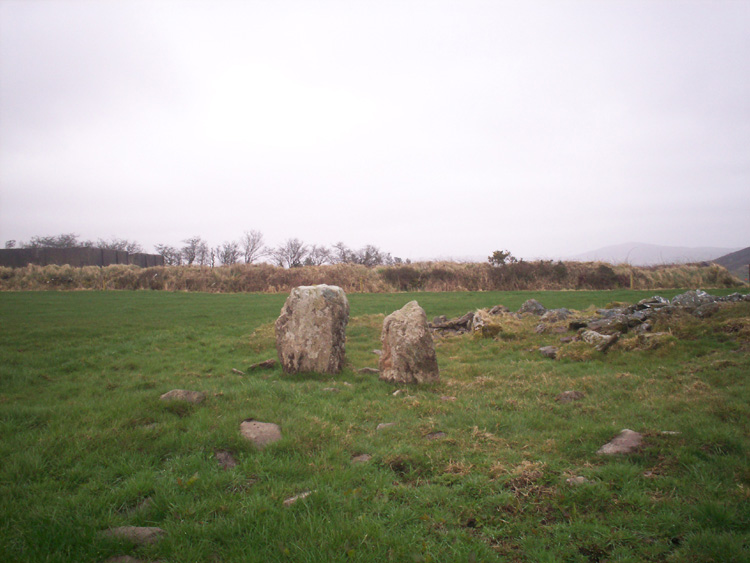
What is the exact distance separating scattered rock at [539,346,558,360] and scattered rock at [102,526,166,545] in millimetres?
9322

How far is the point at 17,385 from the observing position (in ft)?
27.8

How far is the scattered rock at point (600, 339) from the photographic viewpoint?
33.5ft

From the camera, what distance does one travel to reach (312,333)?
912 cm

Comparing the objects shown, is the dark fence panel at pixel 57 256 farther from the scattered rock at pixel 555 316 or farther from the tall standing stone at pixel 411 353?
the tall standing stone at pixel 411 353

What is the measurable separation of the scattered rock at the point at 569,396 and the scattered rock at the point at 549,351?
11.3ft

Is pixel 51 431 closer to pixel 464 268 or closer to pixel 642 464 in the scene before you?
pixel 642 464

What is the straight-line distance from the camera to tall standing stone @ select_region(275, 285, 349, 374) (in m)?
9.09

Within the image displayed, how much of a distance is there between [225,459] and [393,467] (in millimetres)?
1901

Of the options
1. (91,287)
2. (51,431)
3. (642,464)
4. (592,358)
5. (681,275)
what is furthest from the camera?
(91,287)

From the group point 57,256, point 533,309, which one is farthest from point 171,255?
point 533,309

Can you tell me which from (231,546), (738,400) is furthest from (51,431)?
(738,400)

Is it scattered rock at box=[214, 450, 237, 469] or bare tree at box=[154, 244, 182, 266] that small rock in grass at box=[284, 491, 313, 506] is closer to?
scattered rock at box=[214, 450, 237, 469]

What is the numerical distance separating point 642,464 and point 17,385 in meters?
10.7

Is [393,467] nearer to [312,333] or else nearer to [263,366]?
[312,333]
